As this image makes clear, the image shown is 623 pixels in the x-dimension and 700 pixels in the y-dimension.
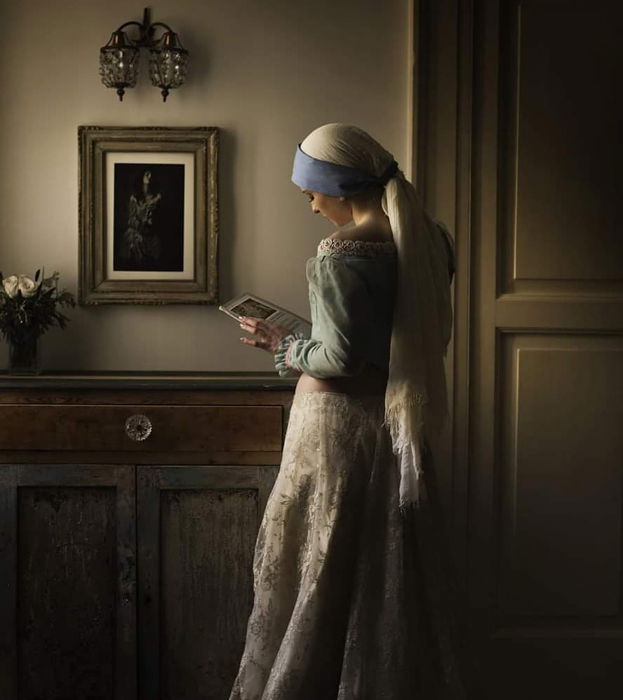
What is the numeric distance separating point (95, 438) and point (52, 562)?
361 mm

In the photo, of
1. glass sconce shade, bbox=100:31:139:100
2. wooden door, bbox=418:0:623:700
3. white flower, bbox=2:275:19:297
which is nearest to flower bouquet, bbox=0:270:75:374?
white flower, bbox=2:275:19:297

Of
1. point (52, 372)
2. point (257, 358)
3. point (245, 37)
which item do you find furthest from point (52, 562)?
point (245, 37)

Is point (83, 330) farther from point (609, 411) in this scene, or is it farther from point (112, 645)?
point (609, 411)

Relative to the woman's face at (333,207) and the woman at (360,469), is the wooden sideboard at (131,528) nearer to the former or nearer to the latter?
the woman at (360,469)

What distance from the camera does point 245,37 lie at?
326 cm

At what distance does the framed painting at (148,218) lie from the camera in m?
3.24

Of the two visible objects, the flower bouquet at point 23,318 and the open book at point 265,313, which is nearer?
the open book at point 265,313

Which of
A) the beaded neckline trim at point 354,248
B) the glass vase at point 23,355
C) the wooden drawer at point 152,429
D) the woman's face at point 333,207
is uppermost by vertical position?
the woman's face at point 333,207

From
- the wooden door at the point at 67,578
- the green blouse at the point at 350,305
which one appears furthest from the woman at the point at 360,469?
the wooden door at the point at 67,578

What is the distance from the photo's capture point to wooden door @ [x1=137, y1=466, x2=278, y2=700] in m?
2.77

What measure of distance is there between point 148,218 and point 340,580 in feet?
4.84

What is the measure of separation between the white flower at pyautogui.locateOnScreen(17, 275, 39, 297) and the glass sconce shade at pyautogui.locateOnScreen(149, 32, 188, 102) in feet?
2.38

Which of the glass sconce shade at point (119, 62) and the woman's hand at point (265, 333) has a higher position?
the glass sconce shade at point (119, 62)

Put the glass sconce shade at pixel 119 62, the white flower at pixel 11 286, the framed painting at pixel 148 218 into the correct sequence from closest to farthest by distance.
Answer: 1. the white flower at pixel 11 286
2. the glass sconce shade at pixel 119 62
3. the framed painting at pixel 148 218
